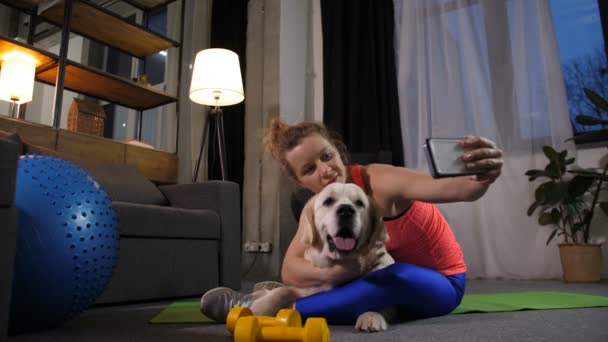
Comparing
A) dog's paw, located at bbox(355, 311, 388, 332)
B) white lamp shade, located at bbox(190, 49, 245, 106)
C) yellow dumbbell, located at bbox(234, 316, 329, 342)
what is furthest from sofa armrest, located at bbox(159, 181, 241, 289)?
yellow dumbbell, located at bbox(234, 316, 329, 342)

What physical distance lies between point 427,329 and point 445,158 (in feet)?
1.98

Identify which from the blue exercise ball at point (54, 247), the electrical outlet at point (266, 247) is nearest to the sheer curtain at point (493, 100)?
the electrical outlet at point (266, 247)

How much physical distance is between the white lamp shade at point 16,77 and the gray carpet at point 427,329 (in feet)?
6.56

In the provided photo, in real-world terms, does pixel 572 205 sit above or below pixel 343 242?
above

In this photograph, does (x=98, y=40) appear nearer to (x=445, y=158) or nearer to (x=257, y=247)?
(x=257, y=247)

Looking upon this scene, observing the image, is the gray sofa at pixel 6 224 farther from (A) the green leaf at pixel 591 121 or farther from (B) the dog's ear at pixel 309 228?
(A) the green leaf at pixel 591 121

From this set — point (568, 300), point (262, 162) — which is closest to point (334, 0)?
point (262, 162)

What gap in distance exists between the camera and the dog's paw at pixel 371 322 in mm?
1158

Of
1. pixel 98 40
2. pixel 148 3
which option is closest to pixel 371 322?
pixel 98 40

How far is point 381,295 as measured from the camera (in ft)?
3.98

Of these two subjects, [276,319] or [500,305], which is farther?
[500,305]

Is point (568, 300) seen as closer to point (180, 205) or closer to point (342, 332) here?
point (342, 332)

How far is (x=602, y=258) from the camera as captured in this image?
108 inches

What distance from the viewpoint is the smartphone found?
803 mm
